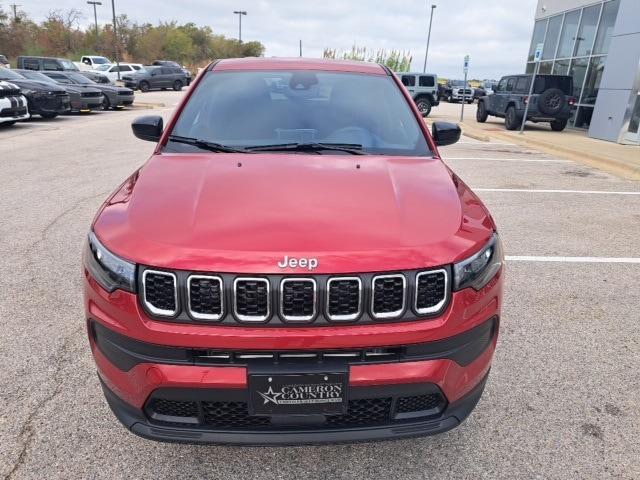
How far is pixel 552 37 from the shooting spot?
18.9 meters

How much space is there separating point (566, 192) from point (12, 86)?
12.9m

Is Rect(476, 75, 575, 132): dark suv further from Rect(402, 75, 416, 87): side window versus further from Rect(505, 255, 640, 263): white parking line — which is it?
Rect(505, 255, 640, 263): white parking line

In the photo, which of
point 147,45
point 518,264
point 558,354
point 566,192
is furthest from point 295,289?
point 147,45

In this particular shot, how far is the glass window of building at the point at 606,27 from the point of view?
15157 mm

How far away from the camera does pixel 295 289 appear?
167 cm

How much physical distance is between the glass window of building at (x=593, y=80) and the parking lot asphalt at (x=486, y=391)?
1217 cm

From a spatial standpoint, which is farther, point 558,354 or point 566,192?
point 566,192

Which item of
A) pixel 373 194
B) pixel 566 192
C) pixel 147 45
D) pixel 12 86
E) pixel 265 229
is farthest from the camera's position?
pixel 147 45

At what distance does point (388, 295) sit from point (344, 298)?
0.53 feet

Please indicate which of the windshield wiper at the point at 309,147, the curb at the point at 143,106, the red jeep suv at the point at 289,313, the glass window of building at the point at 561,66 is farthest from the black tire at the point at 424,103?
the red jeep suv at the point at 289,313

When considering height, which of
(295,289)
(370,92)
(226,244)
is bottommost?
(295,289)

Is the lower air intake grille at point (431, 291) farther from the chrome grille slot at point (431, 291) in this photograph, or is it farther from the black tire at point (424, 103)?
the black tire at point (424, 103)

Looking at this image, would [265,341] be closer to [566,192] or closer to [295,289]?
[295,289]

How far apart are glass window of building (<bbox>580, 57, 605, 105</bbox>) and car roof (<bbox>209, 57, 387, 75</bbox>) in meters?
15.3
